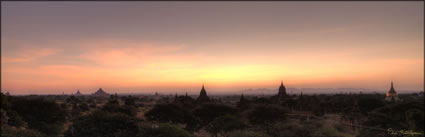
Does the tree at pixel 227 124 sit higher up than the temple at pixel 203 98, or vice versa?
the temple at pixel 203 98

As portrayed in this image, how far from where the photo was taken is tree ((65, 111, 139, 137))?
30.6 metres

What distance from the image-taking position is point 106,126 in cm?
3069

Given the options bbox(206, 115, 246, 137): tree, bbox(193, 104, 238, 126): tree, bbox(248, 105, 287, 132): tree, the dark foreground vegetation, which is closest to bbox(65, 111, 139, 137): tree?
the dark foreground vegetation

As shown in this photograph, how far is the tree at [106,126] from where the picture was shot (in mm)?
30578

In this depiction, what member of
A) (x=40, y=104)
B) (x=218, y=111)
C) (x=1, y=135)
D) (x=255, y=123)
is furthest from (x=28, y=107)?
(x=255, y=123)

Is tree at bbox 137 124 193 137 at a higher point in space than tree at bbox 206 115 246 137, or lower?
higher

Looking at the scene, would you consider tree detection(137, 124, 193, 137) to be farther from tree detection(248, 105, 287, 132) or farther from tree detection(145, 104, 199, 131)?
tree detection(248, 105, 287, 132)

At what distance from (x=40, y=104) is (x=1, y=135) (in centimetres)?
1367

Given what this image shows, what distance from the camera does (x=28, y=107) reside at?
1507 inches

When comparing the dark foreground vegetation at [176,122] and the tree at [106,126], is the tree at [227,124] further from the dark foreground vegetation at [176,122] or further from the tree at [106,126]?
the tree at [106,126]

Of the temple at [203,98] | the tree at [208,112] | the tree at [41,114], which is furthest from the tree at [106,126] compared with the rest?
the temple at [203,98]

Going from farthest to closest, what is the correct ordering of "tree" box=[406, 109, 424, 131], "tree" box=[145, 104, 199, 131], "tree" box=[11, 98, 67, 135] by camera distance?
"tree" box=[145, 104, 199, 131], "tree" box=[11, 98, 67, 135], "tree" box=[406, 109, 424, 131]

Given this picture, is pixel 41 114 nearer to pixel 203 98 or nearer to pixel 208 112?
pixel 208 112

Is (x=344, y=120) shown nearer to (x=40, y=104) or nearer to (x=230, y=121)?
(x=230, y=121)
